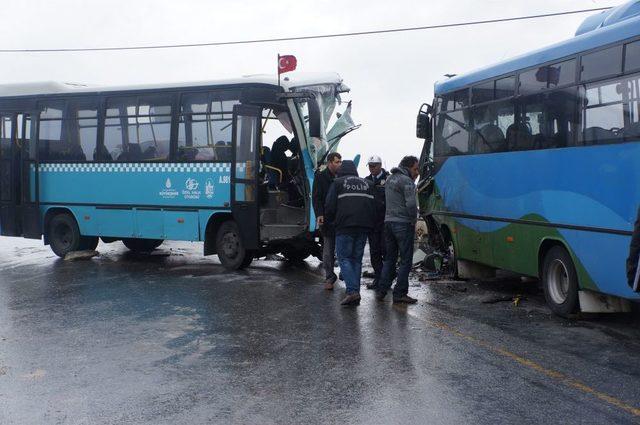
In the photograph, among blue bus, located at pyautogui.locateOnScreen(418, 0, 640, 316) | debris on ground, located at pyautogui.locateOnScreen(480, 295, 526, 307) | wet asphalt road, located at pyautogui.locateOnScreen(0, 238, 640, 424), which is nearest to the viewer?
wet asphalt road, located at pyautogui.locateOnScreen(0, 238, 640, 424)

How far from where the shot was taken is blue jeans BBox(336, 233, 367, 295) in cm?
995

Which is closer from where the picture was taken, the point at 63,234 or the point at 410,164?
the point at 410,164

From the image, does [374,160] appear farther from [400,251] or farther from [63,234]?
[63,234]

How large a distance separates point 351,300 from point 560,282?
8.45 ft

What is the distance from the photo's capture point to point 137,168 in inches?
574

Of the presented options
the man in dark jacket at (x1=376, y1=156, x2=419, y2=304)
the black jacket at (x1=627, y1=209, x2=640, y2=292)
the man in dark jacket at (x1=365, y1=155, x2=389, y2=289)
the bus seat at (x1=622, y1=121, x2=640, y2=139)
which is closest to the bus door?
the man in dark jacket at (x1=365, y1=155, x2=389, y2=289)

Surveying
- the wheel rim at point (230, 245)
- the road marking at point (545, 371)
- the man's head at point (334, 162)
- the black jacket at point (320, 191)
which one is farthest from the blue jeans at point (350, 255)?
the wheel rim at point (230, 245)

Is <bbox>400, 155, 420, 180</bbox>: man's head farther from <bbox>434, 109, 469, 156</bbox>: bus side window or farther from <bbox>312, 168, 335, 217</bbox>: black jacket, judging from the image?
<bbox>434, 109, 469, 156</bbox>: bus side window

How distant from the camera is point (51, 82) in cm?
1572

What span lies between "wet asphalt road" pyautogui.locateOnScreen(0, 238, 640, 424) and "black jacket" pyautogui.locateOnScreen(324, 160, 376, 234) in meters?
1.04

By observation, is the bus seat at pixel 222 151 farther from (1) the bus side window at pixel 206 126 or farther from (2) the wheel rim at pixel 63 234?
(2) the wheel rim at pixel 63 234

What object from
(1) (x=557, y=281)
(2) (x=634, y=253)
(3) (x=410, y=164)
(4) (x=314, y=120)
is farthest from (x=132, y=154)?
(2) (x=634, y=253)

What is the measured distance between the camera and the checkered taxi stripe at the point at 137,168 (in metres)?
13.6

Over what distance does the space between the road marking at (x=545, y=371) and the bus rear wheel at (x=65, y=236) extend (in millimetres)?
9074
